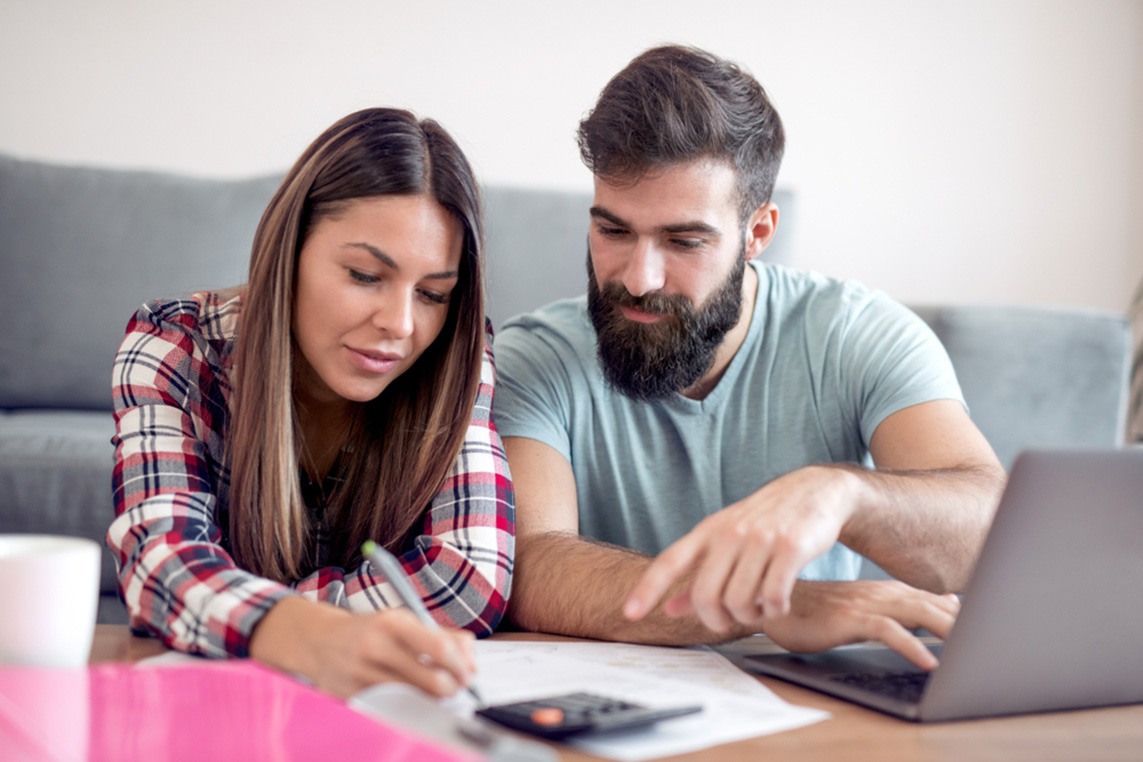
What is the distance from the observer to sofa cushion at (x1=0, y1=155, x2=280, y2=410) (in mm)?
2143

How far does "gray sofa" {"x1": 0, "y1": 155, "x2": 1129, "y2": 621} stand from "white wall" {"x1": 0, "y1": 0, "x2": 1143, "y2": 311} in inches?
10.6

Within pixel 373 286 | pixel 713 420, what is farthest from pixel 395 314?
pixel 713 420

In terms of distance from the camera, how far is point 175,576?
2.88ft

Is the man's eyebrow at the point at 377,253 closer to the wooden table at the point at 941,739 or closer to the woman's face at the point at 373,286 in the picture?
the woman's face at the point at 373,286

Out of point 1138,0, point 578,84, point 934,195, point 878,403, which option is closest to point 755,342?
point 878,403

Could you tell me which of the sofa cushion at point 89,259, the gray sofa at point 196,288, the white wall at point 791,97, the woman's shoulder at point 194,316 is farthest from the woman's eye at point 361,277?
the white wall at point 791,97

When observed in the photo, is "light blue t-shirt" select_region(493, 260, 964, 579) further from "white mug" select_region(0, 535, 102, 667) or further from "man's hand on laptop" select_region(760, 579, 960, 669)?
"white mug" select_region(0, 535, 102, 667)

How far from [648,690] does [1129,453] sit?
0.33 meters

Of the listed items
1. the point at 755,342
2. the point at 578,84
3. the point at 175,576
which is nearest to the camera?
the point at 175,576

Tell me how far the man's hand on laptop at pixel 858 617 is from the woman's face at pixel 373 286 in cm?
48

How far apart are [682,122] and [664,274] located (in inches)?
7.2

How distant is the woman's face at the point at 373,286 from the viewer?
1.13 meters

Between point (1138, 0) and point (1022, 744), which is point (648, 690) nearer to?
point (1022, 744)

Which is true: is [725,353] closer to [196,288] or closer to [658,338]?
[658,338]
